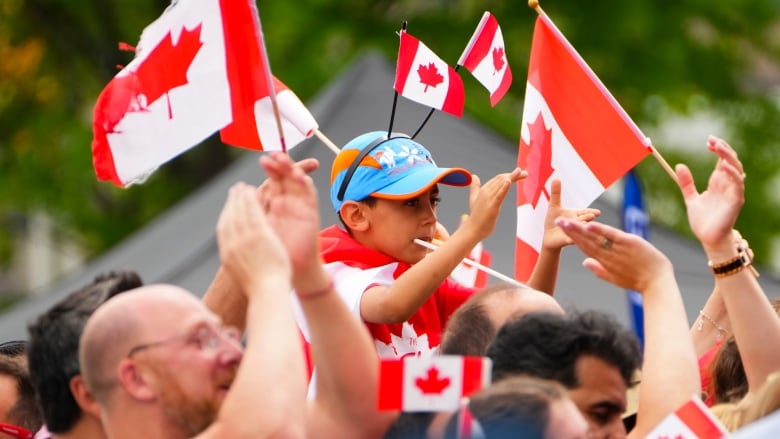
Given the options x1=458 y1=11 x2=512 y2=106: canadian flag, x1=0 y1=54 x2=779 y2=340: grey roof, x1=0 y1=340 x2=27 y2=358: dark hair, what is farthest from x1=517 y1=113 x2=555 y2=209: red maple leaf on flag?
x1=0 y1=54 x2=779 y2=340: grey roof

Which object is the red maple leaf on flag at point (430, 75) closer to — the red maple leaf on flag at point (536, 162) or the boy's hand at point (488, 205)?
the red maple leaf on flag at point (536, 162)

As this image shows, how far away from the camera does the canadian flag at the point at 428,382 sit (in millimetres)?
2764

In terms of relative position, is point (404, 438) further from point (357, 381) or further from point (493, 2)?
point (493, 2)

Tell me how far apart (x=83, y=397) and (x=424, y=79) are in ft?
6.43

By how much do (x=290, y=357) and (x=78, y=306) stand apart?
852 mm

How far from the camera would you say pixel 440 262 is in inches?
158

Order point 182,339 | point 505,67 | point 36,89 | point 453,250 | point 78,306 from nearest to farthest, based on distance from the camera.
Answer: point 182,339 < point 78,306 < point 453,250 < point 505,67 < point 36,89

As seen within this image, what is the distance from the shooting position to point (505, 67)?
495 centimetres

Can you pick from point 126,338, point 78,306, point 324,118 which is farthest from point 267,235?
point 324,118

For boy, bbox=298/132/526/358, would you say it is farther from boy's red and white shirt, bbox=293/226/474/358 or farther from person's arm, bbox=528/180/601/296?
person's arm, bbox=528/180/601/296

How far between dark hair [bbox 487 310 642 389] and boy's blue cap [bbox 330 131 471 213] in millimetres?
1123

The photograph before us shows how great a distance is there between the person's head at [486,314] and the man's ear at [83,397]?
915 mm

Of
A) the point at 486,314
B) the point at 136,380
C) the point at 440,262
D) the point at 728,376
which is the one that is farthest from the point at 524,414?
the point at 728,376

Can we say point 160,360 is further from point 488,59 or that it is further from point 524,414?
point 488,59
